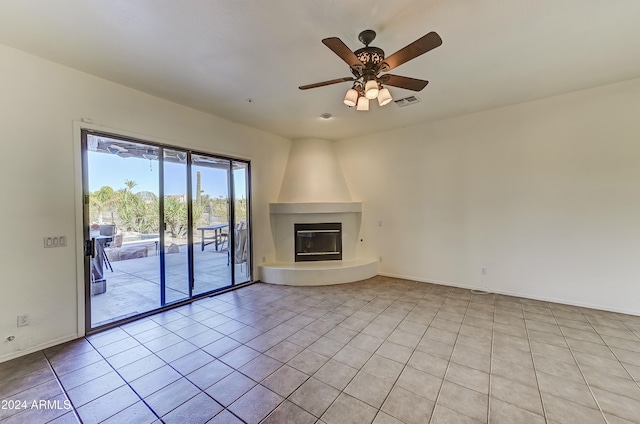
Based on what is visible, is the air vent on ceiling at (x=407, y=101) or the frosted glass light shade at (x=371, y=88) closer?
the frosted glass light shade at (x=371, y=88)

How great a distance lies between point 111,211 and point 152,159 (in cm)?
90

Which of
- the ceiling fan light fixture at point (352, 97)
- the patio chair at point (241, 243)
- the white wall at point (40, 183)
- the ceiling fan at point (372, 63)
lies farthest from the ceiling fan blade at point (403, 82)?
the patio chair at point (241, 243)

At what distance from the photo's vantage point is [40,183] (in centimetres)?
272

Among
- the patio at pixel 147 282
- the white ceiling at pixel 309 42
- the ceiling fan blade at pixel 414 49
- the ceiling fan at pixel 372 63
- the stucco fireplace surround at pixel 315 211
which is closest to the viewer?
the ceiling fan blade at pixel 414 49

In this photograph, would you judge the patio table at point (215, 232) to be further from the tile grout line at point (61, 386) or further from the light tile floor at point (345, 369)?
the tile grout line at point (61, 386)

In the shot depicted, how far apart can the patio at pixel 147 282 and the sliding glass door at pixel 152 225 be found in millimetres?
11

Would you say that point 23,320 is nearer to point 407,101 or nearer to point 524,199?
point 407,101

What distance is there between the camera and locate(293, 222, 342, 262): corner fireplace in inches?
217

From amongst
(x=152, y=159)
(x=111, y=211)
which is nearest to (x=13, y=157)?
(x=111, y=211)

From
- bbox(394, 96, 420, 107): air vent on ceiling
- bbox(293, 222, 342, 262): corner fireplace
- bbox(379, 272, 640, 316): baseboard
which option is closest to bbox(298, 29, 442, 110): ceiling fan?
bbox(394, 96, 420, 107): air vent on ceiling

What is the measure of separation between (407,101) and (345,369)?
11.9 ft

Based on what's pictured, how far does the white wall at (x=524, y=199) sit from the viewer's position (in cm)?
346

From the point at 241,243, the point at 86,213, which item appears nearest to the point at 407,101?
the point at 241,243

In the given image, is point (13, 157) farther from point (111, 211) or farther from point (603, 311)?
point (603, 311)
